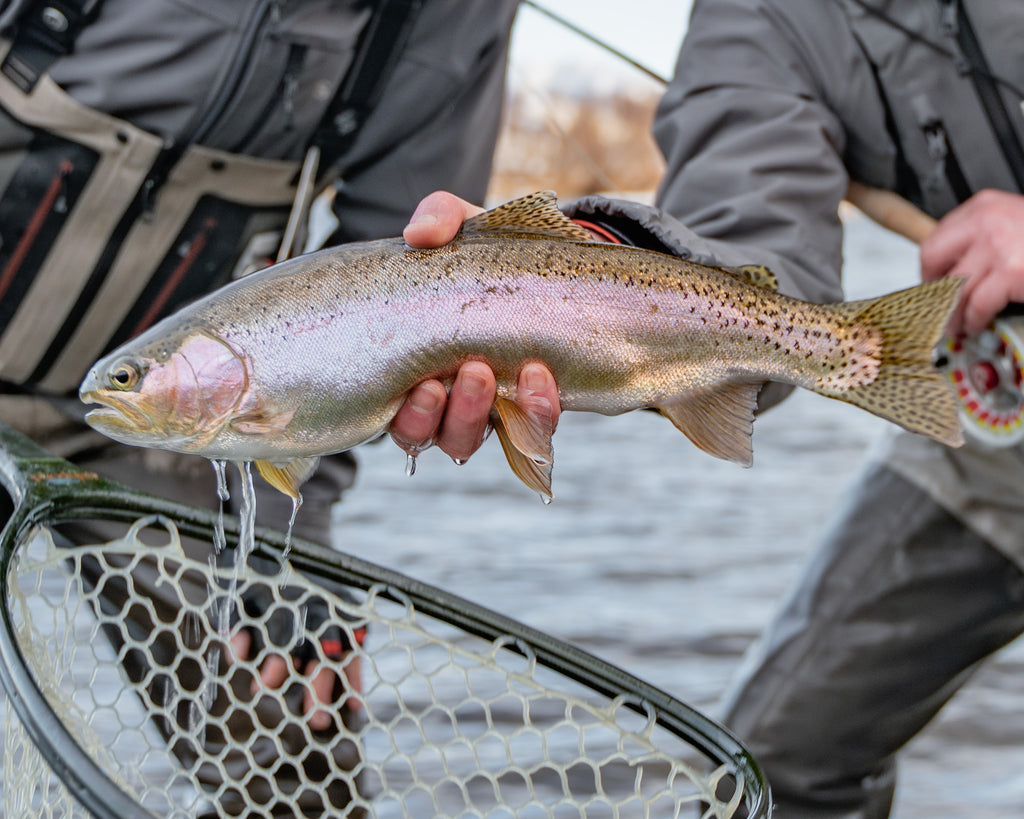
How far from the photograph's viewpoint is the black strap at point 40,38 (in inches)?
82.0

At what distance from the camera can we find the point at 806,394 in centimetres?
941

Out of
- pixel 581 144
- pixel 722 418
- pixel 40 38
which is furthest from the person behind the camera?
pixel 581 144

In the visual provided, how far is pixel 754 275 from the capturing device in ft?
4.99

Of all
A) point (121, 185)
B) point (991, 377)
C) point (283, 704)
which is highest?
point (121, 185)

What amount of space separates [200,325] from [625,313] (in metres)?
0.50

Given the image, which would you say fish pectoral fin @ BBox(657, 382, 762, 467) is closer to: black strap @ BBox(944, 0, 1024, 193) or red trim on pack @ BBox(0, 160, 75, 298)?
black strap @ BBox(944, 0, 1024, 193)

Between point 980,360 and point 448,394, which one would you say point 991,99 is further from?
point 448,394

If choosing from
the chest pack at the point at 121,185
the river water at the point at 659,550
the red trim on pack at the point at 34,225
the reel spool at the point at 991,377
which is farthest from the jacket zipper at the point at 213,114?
the river water at the point at 659,550

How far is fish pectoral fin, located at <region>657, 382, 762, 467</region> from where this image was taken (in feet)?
5.06

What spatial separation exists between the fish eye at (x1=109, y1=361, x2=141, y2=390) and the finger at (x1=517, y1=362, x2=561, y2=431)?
0.45m

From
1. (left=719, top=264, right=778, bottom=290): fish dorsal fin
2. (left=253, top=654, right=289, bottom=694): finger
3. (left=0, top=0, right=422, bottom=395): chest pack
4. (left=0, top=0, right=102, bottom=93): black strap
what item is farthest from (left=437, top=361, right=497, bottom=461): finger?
(left=0, top=0, right=102, bottom=93): black strap

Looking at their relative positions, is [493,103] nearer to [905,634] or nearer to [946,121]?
[946,121]

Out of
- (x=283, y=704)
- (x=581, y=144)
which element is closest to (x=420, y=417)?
(x=283, y=704)

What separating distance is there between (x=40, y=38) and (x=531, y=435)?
1272mm
